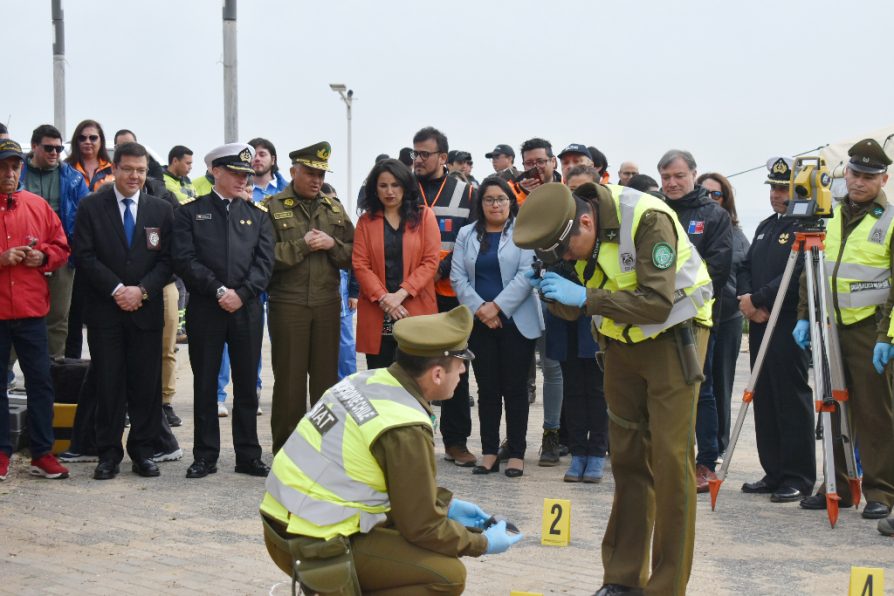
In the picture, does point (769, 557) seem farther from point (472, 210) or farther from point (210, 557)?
point (472, 210)

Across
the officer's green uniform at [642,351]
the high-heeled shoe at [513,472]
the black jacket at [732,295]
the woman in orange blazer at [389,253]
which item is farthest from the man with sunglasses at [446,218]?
the officer's green uniform at [642,351]

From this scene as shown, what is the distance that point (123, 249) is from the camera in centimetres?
783

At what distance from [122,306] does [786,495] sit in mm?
4496

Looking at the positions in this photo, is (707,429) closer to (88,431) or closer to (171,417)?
(88,431)

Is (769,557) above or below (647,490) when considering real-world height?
below

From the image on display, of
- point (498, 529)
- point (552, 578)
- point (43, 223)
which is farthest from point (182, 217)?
point (498, 529)

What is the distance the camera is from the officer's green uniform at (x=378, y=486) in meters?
4.00

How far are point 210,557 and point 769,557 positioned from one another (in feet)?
9.45

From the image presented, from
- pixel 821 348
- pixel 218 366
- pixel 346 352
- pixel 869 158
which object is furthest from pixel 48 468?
pixel 869 158

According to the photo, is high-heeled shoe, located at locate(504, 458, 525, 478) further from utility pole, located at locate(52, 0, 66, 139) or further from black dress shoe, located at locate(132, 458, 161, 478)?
utility pole, located at locate(52, 0, 66, 139)

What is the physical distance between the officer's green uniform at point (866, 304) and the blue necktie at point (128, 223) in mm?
4427

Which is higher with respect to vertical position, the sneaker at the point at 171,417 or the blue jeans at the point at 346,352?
the blue jeans at the point at 346,352

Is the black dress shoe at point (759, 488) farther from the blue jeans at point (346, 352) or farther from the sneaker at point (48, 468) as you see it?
the sneaker at point (48, 468)

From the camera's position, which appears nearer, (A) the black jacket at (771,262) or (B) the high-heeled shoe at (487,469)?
(A) the black jacket at (771,262)
